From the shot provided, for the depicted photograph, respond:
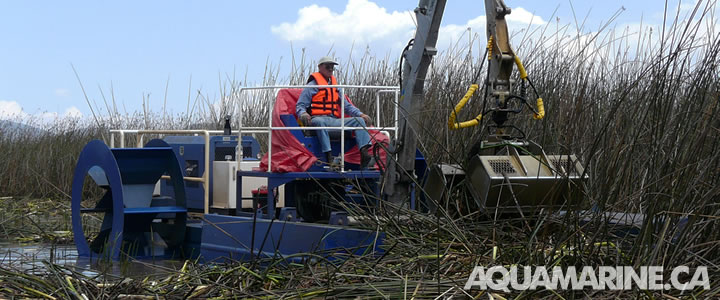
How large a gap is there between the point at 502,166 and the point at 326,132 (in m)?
3.06

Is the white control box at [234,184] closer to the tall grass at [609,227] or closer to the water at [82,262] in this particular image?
the water at [82,262]

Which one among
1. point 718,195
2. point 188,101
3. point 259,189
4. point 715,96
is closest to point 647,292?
point 718,195

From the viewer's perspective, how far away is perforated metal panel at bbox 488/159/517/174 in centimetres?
647

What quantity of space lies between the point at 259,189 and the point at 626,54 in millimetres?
4402

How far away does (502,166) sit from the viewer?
6.51m

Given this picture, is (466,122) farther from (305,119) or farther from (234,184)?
(234,184)

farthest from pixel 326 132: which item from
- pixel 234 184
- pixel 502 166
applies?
pixel 502 166

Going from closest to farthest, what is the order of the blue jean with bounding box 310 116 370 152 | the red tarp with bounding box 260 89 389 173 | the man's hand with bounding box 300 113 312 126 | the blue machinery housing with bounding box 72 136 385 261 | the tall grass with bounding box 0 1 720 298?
the tall grass with bounding box 0 1 720 298 → the red tarp with bounding box 260 89 389 173 → the blue machinery housing with bounding box 72 136 385 261 → the blue jean with bounding box 310 116 370 152 → the man's hand with bounding box 300 113 312 126

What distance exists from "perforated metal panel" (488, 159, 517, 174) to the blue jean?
268 cm

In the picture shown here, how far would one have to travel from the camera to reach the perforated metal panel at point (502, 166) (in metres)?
6.47

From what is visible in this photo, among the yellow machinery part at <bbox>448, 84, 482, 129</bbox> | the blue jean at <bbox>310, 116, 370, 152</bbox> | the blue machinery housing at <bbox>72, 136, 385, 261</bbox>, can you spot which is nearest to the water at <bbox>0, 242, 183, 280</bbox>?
the blue machinery housing at <bbox>72, 136, 385, 261</bbox>

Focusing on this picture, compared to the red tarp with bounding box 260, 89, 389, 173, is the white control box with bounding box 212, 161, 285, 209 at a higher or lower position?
lower

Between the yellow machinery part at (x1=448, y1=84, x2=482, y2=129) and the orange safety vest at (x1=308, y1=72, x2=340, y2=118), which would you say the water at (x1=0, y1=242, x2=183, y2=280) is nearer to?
the orange safety vest at (x1=308, y1=72, x2=340, y2=118)

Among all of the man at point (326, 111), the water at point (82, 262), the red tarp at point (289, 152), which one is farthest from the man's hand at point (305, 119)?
the water at point (82, 262)
